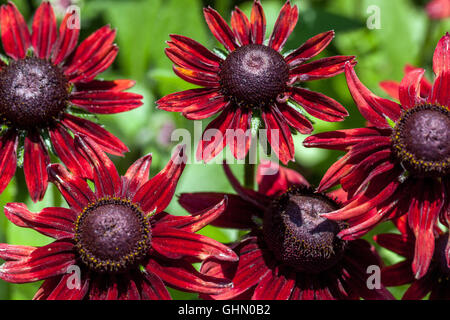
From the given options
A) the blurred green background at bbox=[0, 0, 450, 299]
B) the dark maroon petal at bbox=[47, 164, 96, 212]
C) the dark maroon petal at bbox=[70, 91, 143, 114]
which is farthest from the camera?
the blurred green background at bbox=[0, 0, 450, 299]

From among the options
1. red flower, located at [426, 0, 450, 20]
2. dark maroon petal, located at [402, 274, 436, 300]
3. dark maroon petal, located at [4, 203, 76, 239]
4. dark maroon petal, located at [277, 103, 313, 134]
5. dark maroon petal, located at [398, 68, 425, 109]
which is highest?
red flower, located at [426, 0, 450, 20]

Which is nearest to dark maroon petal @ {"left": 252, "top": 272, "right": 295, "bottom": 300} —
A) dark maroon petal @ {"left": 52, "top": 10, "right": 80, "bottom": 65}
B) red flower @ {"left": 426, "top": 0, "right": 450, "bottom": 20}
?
dark maroon petal @ {"left": 52, "top": 10, "right": 80, "bottom": 65}

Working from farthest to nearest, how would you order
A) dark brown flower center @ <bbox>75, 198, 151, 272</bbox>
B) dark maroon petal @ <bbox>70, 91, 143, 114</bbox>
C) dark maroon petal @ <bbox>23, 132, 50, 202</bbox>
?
dark maroon petal @ <bbox>70, 91, 143, 114</bbox> → dark maroon petal @ <bbox>23, 132, 50, 202</bbox> → dark brown flower center @ <bbox>75, 198, 151, 272</bbox>

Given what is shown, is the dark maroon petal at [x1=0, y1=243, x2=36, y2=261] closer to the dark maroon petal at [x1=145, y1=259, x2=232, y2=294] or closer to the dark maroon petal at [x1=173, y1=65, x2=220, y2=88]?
the dark maroon petal at [x1=145, y1=259, x2=232, y2=294]

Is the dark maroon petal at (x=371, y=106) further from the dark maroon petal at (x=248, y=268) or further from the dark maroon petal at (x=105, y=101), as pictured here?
the dark maroon petal at (x=105, y=101)

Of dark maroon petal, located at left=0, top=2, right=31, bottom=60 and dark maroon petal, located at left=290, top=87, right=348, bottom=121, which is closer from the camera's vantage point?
dark maroon petal, located at left=290, top=87, right=348, bottom=121

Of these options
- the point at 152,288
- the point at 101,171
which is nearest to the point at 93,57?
the point at 101,171

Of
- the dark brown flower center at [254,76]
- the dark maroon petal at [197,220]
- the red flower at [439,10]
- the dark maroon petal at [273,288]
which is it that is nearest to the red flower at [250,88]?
the dark brown flower center at [254,76]
